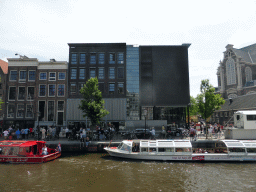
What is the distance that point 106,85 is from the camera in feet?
117

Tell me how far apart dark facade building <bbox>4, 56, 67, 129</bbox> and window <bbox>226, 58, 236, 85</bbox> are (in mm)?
62786

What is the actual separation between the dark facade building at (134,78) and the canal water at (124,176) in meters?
17.3

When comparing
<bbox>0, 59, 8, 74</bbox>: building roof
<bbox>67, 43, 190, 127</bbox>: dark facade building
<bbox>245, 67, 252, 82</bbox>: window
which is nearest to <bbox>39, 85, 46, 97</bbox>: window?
<bbox>67, 43, 190, 127</bbox>: dark facade building

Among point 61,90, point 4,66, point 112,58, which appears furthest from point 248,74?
point 4,66

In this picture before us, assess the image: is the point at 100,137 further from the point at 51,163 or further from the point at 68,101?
the point at 68,101

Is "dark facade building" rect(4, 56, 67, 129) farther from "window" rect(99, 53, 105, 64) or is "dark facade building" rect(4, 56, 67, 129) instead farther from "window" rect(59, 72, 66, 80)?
"window" rect(99, 53, 105, 64)

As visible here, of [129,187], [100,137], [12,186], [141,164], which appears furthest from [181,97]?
[12,186]

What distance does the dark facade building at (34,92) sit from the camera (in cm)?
3428

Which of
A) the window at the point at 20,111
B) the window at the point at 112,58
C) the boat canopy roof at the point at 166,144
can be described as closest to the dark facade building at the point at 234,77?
the window at the point at 112,58

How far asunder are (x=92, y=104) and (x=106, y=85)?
989 cm

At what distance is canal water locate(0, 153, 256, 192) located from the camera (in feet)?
39.2

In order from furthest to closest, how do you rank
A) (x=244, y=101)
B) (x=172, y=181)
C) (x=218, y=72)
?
(x=218, y=72) < (x=244, y=101) < (x=172, y=181)

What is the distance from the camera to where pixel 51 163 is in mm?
18141

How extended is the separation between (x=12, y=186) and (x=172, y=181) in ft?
35.0
